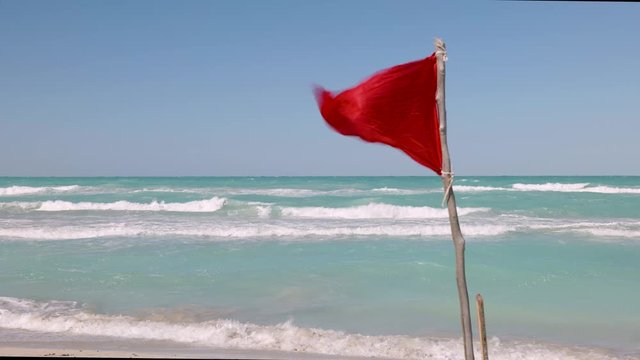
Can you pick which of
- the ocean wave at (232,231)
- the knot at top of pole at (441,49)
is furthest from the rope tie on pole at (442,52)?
the ocean wave at (232,231)

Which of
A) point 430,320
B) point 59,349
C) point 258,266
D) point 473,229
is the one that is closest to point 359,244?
point 258,266

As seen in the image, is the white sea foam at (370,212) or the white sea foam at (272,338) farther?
the white sea foam at (370,212)

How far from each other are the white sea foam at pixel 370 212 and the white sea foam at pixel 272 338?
1351 centimetres

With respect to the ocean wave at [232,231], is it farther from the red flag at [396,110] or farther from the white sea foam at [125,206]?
the red flag at [396,110]

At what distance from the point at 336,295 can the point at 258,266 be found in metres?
2.31

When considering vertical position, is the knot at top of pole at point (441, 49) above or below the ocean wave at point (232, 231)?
above

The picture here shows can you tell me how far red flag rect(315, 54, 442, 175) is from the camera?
6.24 ft

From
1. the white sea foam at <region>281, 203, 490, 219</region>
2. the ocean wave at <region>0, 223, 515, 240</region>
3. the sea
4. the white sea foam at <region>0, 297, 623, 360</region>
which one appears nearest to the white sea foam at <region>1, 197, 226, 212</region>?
the white sea foam at <region>281, 203, 490, 219</region>

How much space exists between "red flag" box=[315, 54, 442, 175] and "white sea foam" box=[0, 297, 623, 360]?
292 cm

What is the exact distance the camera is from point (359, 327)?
17.1 ft

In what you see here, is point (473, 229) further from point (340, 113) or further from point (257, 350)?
point (340, 113)

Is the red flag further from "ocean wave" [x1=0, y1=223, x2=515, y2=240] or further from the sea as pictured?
"ocean wave" [x1=0, y1=223, x2=515, y2=240]

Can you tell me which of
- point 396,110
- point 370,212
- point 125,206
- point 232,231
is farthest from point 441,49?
point 125,206

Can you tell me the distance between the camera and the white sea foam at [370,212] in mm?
18766
